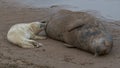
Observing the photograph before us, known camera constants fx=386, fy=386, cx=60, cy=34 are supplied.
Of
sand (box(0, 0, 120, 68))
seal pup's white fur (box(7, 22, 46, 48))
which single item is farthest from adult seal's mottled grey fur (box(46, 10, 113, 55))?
seal pup's white fur (box(7, 22, 46, 48))

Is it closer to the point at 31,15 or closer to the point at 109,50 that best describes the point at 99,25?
the point at 109,50

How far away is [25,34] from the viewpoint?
7992 mm

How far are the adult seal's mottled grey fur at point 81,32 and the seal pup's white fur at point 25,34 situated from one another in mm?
251

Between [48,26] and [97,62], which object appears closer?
[97,62]

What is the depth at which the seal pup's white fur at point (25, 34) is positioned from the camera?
25.0 ft

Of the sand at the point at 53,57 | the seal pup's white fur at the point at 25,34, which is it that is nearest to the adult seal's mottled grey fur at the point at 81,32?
the sand at the point at 53,57

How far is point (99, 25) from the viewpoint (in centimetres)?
756

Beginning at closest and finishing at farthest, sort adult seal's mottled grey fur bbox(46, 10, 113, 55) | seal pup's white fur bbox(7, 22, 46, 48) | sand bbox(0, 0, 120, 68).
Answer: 1. sand bbox(0, 0, 120, 68)
2. adult seal's mottled grey fur bbox(46, 10, 113, 55)
3. seal pup's white fur bbox(7, 22, 46, 48)


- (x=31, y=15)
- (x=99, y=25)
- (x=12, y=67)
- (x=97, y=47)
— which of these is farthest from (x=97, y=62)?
(x=31, y=15)

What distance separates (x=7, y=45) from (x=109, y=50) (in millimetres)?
2099

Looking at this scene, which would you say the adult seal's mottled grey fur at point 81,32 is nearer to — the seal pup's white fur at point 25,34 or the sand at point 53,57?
the sand at point 53,57

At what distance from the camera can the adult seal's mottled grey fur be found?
709 cm

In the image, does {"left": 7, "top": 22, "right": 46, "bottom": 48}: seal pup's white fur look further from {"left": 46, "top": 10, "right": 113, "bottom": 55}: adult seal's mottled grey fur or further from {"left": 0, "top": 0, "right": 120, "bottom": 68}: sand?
{"left": 46, "top": 10, "right": 113, "bottom": 55}: adult seal's mottled grey fur

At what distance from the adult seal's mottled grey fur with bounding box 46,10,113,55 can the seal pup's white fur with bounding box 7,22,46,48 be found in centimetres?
25
